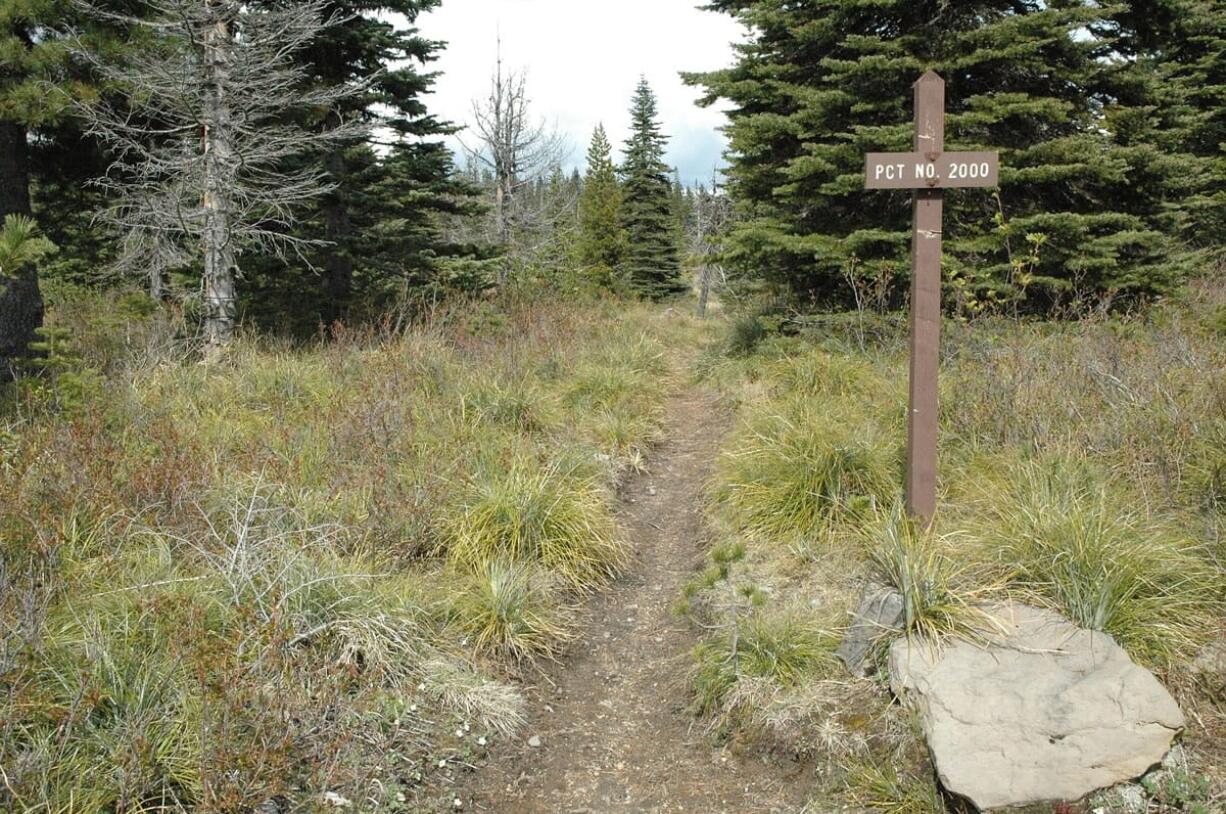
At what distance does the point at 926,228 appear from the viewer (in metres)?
4.55

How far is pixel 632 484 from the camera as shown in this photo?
713 cm

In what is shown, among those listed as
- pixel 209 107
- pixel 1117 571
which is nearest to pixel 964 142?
pixel 1117 571

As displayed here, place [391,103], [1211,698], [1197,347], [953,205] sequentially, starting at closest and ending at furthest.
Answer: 1. [1211,698]
2. [1197,347]
3. [953,205]
4. [391,103]

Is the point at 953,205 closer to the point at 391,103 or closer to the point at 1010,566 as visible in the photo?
the point at 1010,566

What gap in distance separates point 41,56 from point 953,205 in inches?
420

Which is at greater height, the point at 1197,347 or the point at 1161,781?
the point at 1197,347

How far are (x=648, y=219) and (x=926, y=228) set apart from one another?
24.9 m

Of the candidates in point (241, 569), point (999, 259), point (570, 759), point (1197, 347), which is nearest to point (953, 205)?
point (999, 259)

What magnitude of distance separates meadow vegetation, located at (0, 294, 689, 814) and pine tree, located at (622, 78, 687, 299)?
21.5 meters

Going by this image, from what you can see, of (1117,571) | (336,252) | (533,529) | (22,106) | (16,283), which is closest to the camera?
(1117,571)

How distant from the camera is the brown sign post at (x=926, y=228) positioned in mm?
4438

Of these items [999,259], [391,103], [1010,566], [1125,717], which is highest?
[391,103]

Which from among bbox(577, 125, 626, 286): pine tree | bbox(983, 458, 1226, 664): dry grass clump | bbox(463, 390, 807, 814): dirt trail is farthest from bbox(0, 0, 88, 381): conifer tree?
bbox(577, 125, 626, 286): pine tree

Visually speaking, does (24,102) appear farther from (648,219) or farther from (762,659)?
(648,219)
